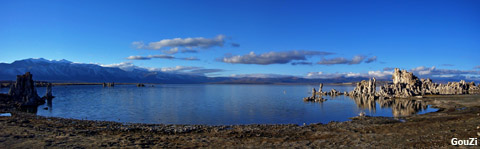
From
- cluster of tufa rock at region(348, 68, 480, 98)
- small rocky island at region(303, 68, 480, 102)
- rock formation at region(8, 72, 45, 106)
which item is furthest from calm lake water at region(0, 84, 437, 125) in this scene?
cluster of tufa rock at region(348, 68, 480, 98)

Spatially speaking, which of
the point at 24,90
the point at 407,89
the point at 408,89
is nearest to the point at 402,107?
the point at 407,89

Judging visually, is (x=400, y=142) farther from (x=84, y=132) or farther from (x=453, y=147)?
(x=84, y=132)

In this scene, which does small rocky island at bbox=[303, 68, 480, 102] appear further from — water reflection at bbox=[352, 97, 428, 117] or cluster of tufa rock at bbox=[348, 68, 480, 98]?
water reflection at bbox=[352, 97, 428, 117]

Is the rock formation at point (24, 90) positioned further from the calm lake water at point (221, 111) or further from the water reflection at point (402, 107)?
the water reflection at point (402, 107)

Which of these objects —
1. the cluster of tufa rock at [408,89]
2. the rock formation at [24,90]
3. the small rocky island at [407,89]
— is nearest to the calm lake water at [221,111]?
the rock formation at [24,90]

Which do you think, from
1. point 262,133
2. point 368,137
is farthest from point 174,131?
point 368,137

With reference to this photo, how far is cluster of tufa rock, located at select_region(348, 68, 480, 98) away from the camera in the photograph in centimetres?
8862

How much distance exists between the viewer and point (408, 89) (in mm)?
89250

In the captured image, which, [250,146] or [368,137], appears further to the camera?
[368,137]

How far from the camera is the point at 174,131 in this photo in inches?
977

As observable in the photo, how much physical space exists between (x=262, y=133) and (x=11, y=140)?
720 inches

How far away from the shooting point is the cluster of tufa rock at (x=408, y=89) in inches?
3489

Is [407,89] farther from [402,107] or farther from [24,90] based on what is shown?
[24,90]

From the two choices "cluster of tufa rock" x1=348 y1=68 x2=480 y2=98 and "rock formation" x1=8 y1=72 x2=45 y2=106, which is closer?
"rock formation" x1=8 y1=72 x2=45 y2=106
